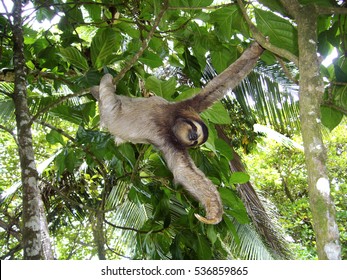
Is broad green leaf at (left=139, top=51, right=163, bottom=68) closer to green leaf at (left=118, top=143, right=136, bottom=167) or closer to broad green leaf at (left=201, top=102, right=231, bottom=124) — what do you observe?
broad green leaf at (left=201, top=102, right=231, bottom=124)

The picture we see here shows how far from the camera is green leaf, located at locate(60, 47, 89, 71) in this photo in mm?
2512

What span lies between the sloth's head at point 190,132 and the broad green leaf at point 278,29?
69cm

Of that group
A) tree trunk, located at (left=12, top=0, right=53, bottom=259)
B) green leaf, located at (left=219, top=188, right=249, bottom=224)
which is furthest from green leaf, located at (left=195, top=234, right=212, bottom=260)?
tree trunk, located at (left=12, top=0, right=53, bottom=259)

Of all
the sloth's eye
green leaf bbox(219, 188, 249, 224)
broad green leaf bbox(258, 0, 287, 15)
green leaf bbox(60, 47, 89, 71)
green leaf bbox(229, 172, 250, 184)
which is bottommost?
green leaf bbox(219, 188, 249, 224)

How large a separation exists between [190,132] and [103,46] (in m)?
0.79

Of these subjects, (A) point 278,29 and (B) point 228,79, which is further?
(B) point 228,79

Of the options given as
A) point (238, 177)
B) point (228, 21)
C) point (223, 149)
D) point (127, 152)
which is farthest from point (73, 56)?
point (238, 177)

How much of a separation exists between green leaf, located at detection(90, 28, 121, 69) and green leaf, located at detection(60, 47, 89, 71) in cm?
9

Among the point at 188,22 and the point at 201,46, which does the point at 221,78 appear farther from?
the point at 188,22

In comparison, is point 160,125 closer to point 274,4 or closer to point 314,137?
point 274,4

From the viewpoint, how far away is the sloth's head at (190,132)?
102 inches

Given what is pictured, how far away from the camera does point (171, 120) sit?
2867mm

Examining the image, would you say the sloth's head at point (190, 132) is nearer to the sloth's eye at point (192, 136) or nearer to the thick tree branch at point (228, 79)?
the sloth's eye at point (192, 136)

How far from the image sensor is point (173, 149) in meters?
2.80
